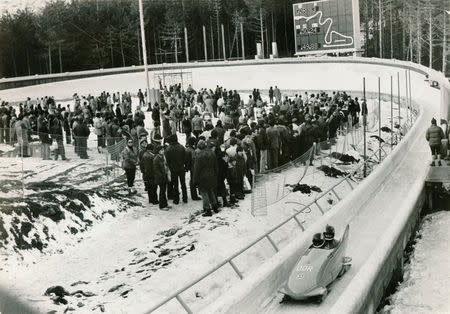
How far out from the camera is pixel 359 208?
15.0m

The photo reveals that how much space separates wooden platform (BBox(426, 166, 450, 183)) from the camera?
1767 cm

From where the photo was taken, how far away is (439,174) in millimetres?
17719

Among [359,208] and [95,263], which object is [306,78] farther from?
[95,263]

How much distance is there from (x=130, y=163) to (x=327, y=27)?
109 ft

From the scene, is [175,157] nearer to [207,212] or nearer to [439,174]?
[207,212]

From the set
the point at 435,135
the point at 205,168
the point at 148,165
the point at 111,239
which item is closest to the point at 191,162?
the point at 148,165

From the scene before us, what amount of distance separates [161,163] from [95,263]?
123 inches

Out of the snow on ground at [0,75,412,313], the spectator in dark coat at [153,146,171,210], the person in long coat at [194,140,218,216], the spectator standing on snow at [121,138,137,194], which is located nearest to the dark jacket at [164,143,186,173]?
the spectator in dark coat at [153,146,171,210]

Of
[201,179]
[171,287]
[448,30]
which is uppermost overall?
[448,30]

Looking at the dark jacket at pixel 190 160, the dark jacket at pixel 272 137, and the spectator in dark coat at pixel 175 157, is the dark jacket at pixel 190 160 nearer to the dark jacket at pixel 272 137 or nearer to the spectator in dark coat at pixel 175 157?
the spectator in dark coat at pixel 175 157

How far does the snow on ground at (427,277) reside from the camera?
38.1 feet

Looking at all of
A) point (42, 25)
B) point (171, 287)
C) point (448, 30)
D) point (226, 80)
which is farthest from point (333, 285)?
point (42, 25)

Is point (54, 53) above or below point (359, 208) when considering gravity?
above

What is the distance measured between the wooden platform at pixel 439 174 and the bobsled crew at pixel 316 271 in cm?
846
